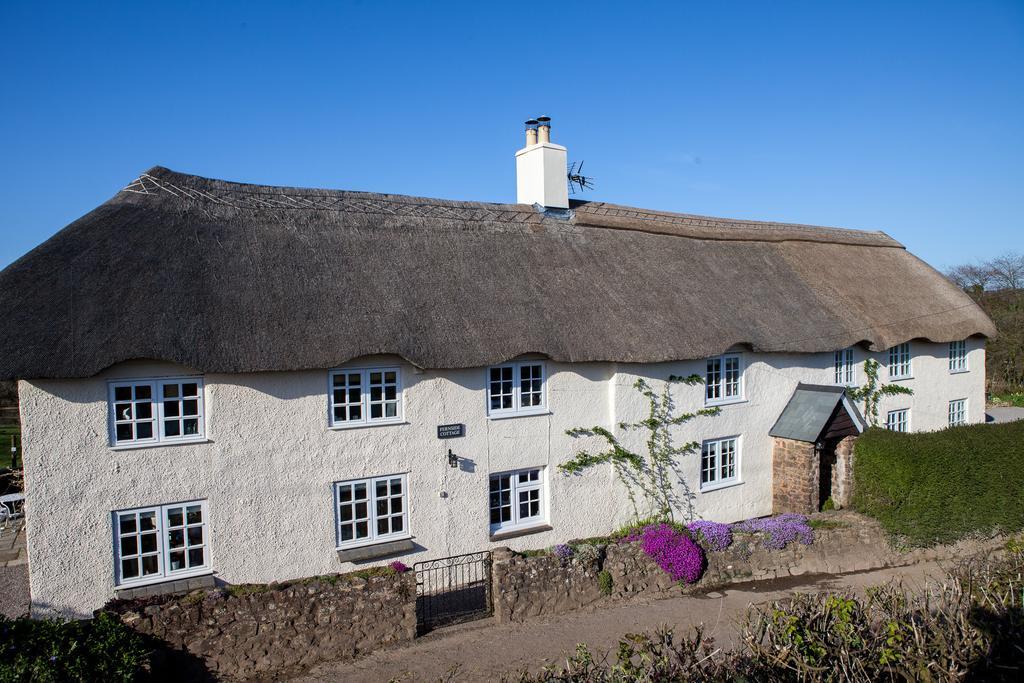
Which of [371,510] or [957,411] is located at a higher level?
[957,411]

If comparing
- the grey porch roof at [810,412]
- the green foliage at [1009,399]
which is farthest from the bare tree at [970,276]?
the grey porch roof at [810,412]

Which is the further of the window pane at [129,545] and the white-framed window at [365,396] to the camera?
the white-framed window at [365,396]

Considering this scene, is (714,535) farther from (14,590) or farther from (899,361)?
(14,590)

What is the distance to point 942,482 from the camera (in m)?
15.1

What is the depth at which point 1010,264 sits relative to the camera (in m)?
49.8

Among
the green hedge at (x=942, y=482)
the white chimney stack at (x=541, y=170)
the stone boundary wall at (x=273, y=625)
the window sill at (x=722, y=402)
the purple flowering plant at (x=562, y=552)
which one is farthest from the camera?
the white chimney stack at (x=541, y=170)

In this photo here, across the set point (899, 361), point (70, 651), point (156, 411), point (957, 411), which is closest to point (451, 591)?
point (156, 411)

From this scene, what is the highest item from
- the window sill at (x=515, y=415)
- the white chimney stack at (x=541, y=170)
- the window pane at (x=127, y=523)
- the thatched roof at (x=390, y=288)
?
the white chimney stack at (x=541, y=170)

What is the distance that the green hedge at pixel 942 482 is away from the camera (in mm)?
14930

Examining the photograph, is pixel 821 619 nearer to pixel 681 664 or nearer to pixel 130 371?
pixel 681 664

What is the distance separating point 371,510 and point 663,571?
5.37 m

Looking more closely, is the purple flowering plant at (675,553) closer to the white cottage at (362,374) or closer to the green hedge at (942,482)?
the white cottage at (362,374)

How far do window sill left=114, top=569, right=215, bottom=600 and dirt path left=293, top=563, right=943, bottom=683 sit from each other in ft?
7.96

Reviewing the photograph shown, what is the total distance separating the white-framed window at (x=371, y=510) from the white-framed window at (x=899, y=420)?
14.5m
